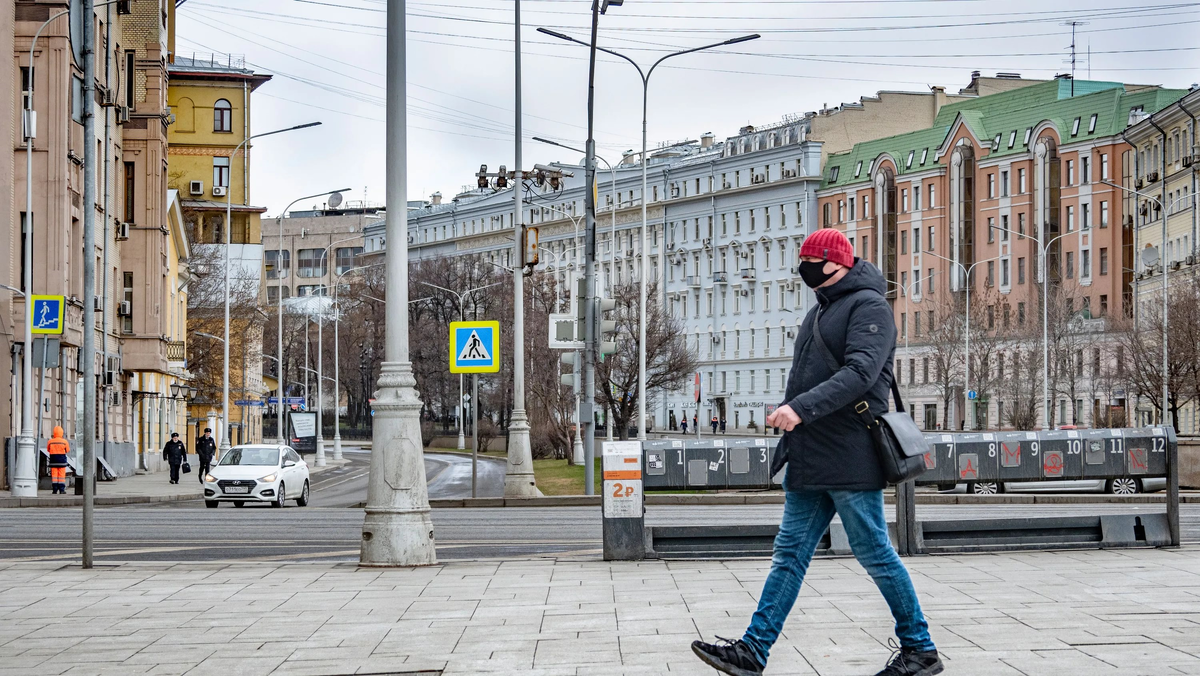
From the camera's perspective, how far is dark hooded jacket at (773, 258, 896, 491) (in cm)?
786

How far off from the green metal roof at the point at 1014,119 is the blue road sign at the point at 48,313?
69.1 meters

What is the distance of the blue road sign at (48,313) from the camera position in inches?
1406

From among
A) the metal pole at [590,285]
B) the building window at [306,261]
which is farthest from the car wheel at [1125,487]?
the building window at [306,261]

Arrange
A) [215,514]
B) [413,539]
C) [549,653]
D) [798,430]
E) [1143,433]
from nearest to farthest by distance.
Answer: [798,430]
[549,653]
[413,539]
[1143,433]
[215,514]

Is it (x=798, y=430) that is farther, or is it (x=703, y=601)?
(x=703, y=601)

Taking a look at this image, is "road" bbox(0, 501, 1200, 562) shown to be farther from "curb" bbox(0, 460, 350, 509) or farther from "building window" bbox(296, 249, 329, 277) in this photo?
"building window" bbox(296, 249, 329, 277)

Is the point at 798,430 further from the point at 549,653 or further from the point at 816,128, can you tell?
the point at 816,128

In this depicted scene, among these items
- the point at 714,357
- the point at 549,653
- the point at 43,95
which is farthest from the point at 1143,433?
the point at 714,357

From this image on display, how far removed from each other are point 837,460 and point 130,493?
34.5 metres

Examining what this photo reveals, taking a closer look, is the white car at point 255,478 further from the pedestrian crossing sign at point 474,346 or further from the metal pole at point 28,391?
the pedestrian crossing sign at point 474,346

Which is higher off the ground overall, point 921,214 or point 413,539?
point 921,214

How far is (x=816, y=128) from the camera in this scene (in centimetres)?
12056

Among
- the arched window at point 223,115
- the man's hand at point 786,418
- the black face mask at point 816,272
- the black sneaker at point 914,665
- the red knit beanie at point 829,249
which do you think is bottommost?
the black sneaker at point 914,665

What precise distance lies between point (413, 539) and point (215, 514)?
1484cm
